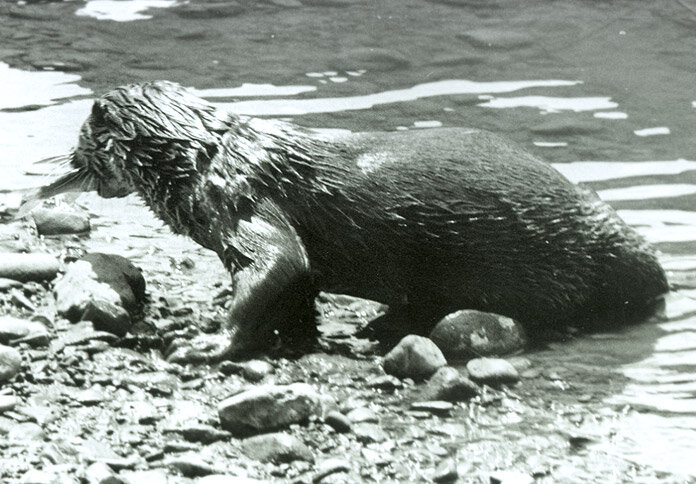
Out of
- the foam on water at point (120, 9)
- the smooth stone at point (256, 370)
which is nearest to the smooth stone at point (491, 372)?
the smooth stone at point (256, 370)

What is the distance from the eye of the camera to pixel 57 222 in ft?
19.9

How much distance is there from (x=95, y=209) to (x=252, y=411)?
8.36 ft

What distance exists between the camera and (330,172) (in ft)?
17.5

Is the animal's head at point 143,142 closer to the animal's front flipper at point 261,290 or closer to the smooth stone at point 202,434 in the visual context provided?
the animal's front flipper at point 261,290

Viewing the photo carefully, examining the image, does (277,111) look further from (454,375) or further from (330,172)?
(454,375)

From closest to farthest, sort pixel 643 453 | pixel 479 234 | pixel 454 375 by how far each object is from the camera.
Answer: pixel 643 453
pixel 454 375
pixel 479 234

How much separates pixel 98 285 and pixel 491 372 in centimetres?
166

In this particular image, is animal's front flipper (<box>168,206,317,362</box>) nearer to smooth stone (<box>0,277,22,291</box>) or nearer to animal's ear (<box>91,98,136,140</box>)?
animal's ear (<box>91,98,136,140</box>)

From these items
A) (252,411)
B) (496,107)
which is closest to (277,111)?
(496,107)

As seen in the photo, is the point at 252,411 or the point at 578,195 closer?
the point at 252,411

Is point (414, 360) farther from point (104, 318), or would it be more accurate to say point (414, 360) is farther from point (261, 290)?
point (104, 318)

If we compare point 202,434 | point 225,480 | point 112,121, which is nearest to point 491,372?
point 202,434

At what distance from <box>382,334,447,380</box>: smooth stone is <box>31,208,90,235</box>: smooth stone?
6.39 ft

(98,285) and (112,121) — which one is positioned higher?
(112,121)
